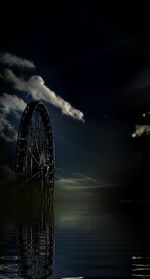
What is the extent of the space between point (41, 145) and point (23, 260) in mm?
90210

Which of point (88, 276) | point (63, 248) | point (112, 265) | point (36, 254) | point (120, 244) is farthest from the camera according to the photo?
point (120, 244)

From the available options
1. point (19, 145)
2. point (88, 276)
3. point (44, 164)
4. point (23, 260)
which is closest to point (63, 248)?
point (23, 260)

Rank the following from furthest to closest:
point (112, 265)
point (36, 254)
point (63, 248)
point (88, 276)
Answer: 1. point (63, 248)
2. point (36, 254)
3. point (112, 265)
4. point (88, 276)

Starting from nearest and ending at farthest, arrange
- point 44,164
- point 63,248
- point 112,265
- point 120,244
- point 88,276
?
point 88,276, point 112,265, point 63,248, point 120,244, point 44,164

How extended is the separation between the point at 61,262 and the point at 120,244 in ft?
34.4

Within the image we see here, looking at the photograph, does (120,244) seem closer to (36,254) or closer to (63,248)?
(63,248)

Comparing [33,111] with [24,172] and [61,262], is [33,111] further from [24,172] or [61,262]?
[61,262]

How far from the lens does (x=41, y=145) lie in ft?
378

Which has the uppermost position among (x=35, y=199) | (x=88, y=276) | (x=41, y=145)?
(x=41, y=145)

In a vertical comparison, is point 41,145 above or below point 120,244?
above

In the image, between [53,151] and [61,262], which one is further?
[53,151]

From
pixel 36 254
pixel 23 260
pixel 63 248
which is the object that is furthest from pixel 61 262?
pixel 63 248

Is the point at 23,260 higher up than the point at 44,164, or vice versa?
the point at 44,164

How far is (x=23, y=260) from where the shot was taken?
2511 cm
